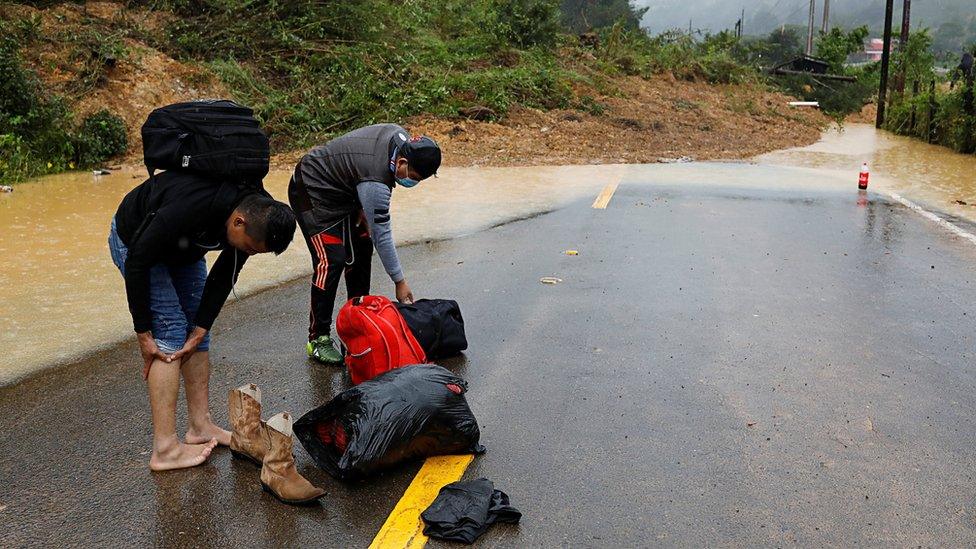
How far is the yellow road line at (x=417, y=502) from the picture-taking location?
3295 millimetres

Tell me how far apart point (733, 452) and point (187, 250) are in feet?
8.61

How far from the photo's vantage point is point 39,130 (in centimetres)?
1357

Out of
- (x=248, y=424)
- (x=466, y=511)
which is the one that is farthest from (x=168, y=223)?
(x=466, y=511)

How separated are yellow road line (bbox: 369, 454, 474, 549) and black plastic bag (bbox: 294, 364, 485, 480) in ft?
0.26

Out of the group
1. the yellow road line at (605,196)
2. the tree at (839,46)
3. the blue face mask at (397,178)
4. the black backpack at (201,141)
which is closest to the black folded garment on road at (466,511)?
the black backpack at (201,141)

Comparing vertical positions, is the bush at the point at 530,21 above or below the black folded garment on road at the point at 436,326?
above

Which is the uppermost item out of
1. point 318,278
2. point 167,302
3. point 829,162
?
point 167,302

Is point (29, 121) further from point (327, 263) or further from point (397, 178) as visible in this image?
point (397, 178)

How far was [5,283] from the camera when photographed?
7039 millimetres

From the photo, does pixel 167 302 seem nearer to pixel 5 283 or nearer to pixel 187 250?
pixel 187 250

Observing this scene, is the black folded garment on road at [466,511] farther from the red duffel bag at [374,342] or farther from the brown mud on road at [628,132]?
the brown mud on road at [628,132]

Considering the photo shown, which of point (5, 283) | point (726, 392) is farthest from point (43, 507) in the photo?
point (5, 283)

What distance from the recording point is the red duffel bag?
4.78 meters

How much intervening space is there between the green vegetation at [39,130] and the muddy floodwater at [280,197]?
499 millimetres
